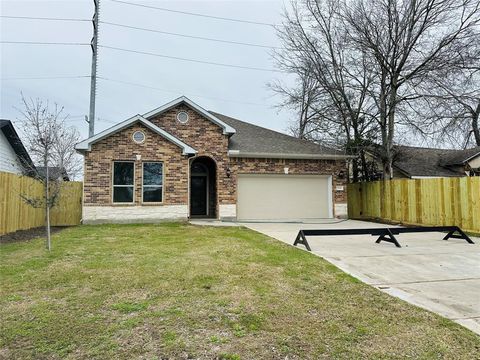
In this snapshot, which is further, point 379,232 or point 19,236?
point 19,236

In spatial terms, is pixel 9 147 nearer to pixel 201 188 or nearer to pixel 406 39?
pixel 201 188

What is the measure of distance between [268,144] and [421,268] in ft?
38.0

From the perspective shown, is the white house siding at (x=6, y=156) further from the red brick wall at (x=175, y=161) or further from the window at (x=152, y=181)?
the window at (x=152, y=181)

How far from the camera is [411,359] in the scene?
9.42ft

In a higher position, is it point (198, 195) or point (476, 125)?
point (476, 125)

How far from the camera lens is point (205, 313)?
385 cm

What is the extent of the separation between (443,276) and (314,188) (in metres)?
11.3

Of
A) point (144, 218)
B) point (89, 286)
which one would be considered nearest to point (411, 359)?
point (89, 286)

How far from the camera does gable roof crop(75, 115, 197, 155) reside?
13.1 m

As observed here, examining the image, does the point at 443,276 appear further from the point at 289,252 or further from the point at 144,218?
the point at 144,218

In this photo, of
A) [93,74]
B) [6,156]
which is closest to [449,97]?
[93,74]

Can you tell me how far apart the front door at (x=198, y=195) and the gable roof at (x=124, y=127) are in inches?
136

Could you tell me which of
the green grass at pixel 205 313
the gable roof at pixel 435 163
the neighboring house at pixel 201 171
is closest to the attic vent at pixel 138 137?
the neighboring house at pixel 201 171

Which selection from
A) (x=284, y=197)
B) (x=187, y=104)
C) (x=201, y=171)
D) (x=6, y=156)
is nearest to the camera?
(x=187, y=104)
